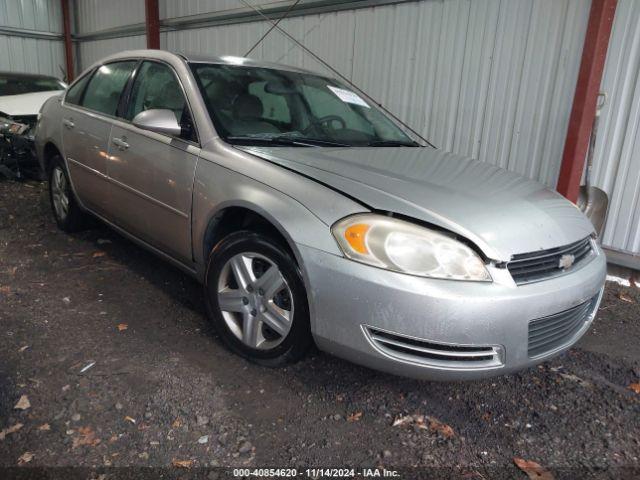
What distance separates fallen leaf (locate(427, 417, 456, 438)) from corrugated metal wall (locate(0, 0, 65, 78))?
12.6 m

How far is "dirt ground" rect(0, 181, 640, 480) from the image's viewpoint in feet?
6.63

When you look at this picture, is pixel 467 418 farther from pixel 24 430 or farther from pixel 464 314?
pixel 24 430

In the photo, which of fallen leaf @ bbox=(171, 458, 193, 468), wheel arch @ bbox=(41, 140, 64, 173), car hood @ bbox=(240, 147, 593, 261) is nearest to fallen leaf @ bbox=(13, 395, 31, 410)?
fallen leaf @ bbox=(171, 458, 193, 468)

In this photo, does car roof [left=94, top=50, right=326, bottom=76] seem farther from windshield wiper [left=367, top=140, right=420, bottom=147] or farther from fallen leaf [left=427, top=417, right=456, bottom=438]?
fallen leaf [left=427, top=417, right=456, bottom=438]

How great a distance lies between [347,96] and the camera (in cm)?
355

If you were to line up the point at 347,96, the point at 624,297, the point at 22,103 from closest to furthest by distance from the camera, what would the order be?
the point at 347,96
the point at 624,297
the point at 22,103

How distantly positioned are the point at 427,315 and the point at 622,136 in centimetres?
325

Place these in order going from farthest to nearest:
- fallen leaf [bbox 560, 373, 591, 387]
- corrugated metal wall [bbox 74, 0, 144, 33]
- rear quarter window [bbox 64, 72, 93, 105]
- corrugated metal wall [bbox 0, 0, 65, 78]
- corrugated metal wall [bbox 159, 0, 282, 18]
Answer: corrugated metal wall [bbox 0, 0, 65, 78] → corrugated metal wall [bbox 74, 0, 144, 33] → corrugated metal wall [bbox 159, 0, 282, 18] → rear quarter window [bbox 64, 72, 93, 105] → fallen leaf [bbox 560, 373, 591, 387]

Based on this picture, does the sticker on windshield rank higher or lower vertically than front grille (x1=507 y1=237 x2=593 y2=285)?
higher

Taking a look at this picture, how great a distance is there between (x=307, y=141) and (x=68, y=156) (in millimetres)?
2231

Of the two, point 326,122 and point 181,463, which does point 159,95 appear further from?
point 181,463

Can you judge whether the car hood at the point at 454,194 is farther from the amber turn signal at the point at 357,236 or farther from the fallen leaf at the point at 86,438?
the fallen leaf at the point at 86,438

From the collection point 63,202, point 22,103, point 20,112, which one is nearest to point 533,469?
point 63,202

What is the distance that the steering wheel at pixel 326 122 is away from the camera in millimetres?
3100
